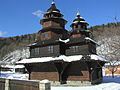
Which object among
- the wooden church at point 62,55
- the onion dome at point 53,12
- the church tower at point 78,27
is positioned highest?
the onion dome at point 53,12

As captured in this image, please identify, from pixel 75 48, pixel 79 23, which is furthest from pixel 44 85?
pixel 79 23

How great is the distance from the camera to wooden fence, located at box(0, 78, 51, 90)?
1119cm

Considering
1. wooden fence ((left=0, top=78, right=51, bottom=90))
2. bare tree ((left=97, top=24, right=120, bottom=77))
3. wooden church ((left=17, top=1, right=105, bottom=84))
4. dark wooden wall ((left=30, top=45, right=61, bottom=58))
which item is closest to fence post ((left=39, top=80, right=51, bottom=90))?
wooden fence ((left=0, top=78, right=51, bottom=90))

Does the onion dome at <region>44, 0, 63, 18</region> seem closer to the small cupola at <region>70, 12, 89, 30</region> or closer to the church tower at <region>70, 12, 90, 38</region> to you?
the small cupola at <region>70, 12, 89, 30</region>

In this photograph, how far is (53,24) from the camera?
1041 inches

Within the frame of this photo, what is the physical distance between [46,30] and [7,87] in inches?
500

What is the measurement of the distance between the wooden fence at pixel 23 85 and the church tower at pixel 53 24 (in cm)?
1159

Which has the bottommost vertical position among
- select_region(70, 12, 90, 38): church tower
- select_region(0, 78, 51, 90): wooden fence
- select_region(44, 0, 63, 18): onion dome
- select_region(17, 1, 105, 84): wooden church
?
select_region(0, 78, 51, 90): wooden fence

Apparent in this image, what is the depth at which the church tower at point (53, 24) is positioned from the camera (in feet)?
84.4

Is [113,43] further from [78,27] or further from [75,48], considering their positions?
[78,27]

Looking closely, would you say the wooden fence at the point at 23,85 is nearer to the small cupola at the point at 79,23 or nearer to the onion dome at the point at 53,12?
the onion dome at the point at 53,12

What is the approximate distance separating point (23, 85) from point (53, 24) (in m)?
14.6

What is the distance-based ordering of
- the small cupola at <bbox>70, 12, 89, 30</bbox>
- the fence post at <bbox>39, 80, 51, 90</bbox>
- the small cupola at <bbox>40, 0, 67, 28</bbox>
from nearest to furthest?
the fence post at <bbox>39, 80, 51, 90</bbox> → the small cupola at <bbox>40, 0, 67, 28</bbox> → the small cupola at <bbox>70, 12, 89, 30</bbox>

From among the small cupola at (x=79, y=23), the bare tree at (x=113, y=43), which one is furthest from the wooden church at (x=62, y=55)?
the bare tree at (x=113, y=43)
